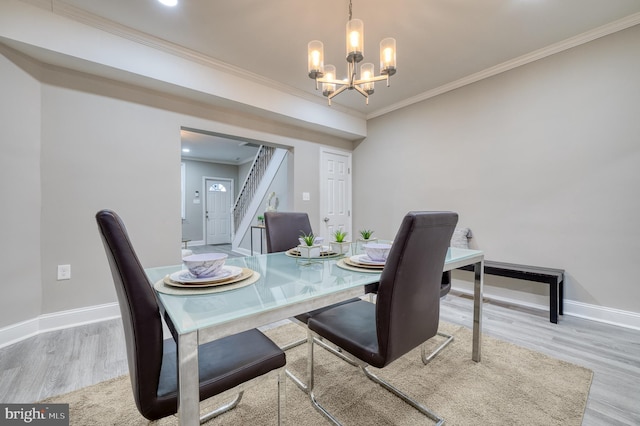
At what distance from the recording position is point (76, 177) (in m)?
2.38

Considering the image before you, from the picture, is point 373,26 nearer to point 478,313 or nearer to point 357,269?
point 357,269

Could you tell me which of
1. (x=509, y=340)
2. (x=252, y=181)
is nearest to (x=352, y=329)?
(x=509, y=340)

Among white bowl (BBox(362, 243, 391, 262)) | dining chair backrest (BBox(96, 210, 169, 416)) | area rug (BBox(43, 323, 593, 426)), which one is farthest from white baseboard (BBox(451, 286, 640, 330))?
dining chair backrest (BBox(96, 210, 169, 416))

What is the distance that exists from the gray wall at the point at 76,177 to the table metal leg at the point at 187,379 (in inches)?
94.4

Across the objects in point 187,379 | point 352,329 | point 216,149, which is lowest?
point 352,329

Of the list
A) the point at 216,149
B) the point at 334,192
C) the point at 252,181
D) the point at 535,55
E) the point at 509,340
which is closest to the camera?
the point at 509,340

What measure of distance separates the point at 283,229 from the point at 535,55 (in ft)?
10.1

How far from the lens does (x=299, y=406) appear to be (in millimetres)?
1380

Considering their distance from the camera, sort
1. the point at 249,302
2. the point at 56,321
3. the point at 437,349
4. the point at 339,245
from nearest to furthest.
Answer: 1. the point at 249,302
2. the point at 339,245
3. the point at 437,349
4. the point at 56,321

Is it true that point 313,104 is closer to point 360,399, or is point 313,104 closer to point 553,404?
point 360,399

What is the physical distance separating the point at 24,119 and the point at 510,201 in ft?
15.0

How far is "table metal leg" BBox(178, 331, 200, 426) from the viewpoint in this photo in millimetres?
688

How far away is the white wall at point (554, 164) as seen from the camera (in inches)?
90.6

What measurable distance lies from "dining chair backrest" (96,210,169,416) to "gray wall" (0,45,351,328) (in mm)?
2170
